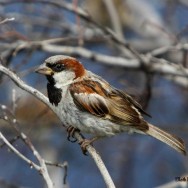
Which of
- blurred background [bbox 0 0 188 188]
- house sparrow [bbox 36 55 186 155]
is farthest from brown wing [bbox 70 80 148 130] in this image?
blurred background [bbox 0 0 188 188]

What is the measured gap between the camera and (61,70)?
5.13 m

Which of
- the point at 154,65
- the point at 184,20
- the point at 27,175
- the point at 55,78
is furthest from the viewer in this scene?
the point at 184,20

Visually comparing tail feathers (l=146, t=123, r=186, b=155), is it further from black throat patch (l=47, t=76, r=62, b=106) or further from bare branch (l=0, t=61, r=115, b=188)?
black throat patch (l=47, t=76, r=62, b=106)

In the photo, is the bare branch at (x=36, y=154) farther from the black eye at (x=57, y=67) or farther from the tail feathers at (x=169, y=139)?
the tail feathers at (x=169, y=139)

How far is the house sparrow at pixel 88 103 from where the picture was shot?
5.07 meters

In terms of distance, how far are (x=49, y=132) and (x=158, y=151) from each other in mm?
2415

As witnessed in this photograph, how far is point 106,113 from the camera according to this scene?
5184 mm

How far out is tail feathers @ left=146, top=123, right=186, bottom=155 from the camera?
17.0 ft

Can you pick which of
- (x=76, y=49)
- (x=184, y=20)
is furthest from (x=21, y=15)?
(x=184, y=20)

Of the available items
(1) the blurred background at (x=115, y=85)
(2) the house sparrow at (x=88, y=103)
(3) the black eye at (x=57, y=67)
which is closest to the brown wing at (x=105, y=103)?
(2) the house sparrow at (x=88, y=103)

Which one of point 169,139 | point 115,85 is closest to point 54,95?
point 169,139

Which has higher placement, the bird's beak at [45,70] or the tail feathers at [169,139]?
the bird's beak at [45,70]

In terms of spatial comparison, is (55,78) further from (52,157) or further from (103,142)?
(103,142)

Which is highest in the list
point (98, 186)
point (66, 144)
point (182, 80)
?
point (182, 80)
